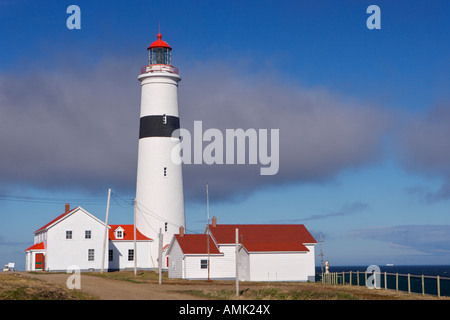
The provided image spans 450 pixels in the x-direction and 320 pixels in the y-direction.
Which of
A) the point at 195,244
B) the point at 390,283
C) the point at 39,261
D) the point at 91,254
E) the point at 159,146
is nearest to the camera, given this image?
the point at 195,244

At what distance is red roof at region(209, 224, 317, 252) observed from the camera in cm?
5784

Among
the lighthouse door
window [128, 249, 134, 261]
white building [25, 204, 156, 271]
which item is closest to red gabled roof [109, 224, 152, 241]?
window [128, 249, 134, 261]

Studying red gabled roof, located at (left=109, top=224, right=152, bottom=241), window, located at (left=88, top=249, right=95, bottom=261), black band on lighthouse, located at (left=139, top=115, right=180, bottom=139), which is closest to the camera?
black band on lighthouse, located at (left=139, top=115, right=180, bottom=139)

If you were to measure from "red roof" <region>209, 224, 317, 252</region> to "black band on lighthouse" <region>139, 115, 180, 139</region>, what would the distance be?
9.86 metres

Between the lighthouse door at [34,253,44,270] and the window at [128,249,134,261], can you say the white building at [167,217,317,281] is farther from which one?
the lighthouse door at [34,253,44,270]

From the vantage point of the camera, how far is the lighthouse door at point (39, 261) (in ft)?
198

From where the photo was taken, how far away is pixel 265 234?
197ft

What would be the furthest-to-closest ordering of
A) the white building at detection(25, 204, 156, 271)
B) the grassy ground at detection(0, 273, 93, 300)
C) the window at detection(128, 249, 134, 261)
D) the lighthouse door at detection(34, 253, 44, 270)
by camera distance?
the window at detection(128, 249, 134, 261) → the lighthouse door at detection(34, 253, 44, 270) → the white building at detection(25, 204, 156, 271) → the grassy ground at detection(0, 273, 93, 300)

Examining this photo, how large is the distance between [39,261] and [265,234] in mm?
21233

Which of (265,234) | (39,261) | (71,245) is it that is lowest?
(39,261)

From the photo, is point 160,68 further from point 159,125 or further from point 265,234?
point 265,234

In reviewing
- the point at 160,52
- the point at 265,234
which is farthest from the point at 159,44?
the point at 265,234

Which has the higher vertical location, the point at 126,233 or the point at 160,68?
the point at 160,68

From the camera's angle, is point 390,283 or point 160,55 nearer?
point 160,55
